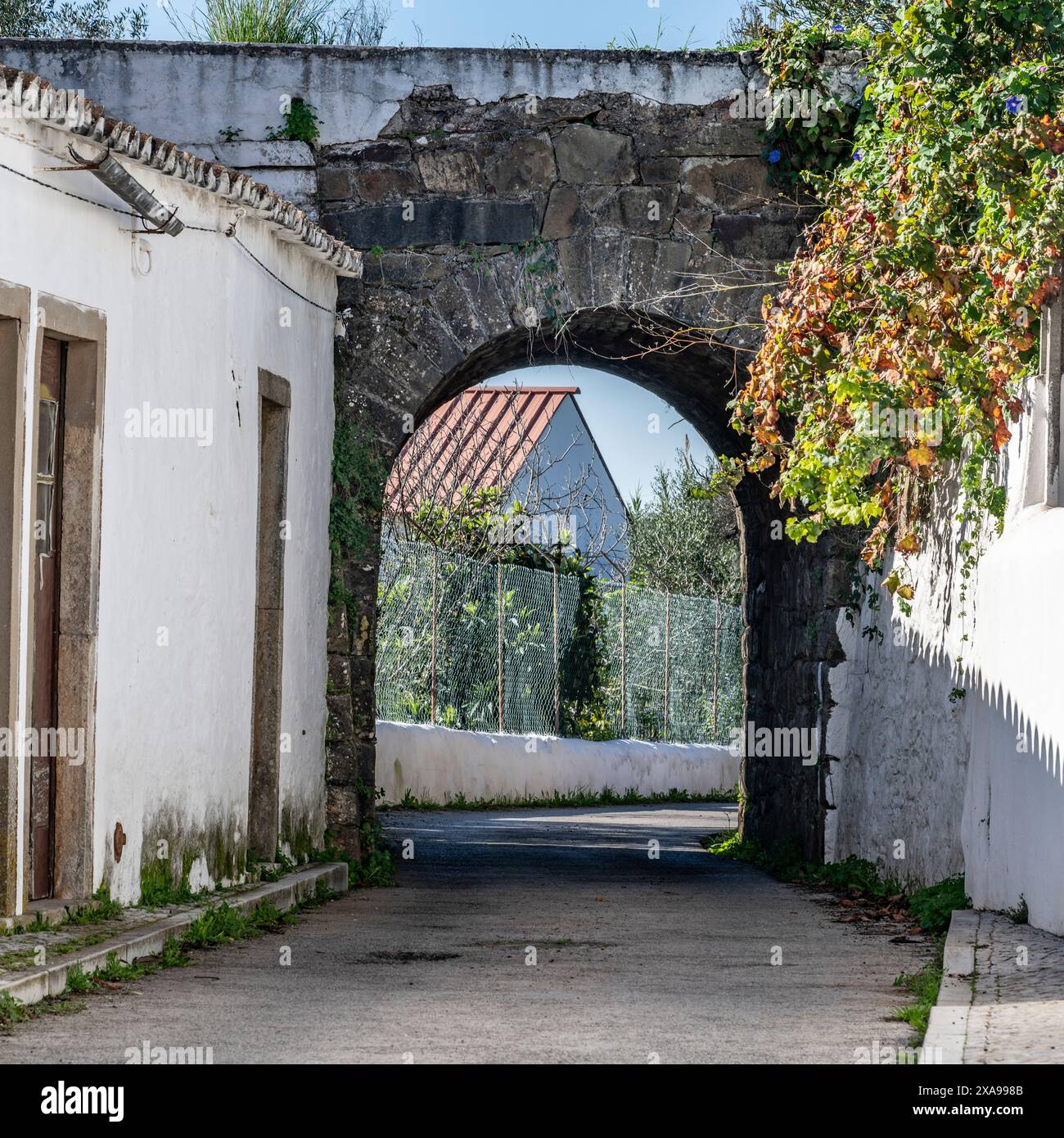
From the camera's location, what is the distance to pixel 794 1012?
5547 mm

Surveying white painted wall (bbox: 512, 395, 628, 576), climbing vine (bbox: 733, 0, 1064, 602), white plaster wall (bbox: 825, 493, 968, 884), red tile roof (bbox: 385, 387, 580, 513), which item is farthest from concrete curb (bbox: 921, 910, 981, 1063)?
white painted wall (bbox: 512, 395, 628, 576)

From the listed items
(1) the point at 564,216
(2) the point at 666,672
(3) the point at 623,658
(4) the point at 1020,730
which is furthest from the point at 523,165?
(2) the point at 666,672

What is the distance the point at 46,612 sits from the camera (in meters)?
7.09

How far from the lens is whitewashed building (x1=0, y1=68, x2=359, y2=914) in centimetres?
664

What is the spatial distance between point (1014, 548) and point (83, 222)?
425 cm

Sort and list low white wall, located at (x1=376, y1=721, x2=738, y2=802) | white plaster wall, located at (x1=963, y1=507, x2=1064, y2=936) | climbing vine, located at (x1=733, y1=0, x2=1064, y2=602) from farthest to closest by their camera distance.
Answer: low white wall, located at (x1=376, y1=721, x2=738, y2=802), climbing vine, located at (x1=733, y1=0, x2=1064, y2=602), white plaster wall, located at (x1=963, y1=507, x2=1064, y2=936)

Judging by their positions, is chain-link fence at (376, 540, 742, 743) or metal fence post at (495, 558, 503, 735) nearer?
chain-link fence at (376, 540, 742, 743)

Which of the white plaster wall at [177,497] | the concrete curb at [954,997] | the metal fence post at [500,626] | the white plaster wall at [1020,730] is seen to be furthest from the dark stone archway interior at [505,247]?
the metal fence post at [500,626]

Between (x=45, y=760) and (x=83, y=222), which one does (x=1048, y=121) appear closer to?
(x=83, y=222)

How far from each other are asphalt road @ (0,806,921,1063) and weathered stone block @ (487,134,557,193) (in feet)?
14.4

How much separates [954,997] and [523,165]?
21.8 feet

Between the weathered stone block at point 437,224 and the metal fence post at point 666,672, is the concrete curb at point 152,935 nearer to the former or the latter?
the weathered stone block at point 437,224

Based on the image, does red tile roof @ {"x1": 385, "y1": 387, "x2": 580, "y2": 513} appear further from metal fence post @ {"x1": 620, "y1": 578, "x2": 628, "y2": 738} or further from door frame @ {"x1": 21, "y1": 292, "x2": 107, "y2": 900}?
door frame @ {"x1": 21, "y1": 292, "x2": 107, "y2": 900}

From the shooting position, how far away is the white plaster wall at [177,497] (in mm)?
7109
